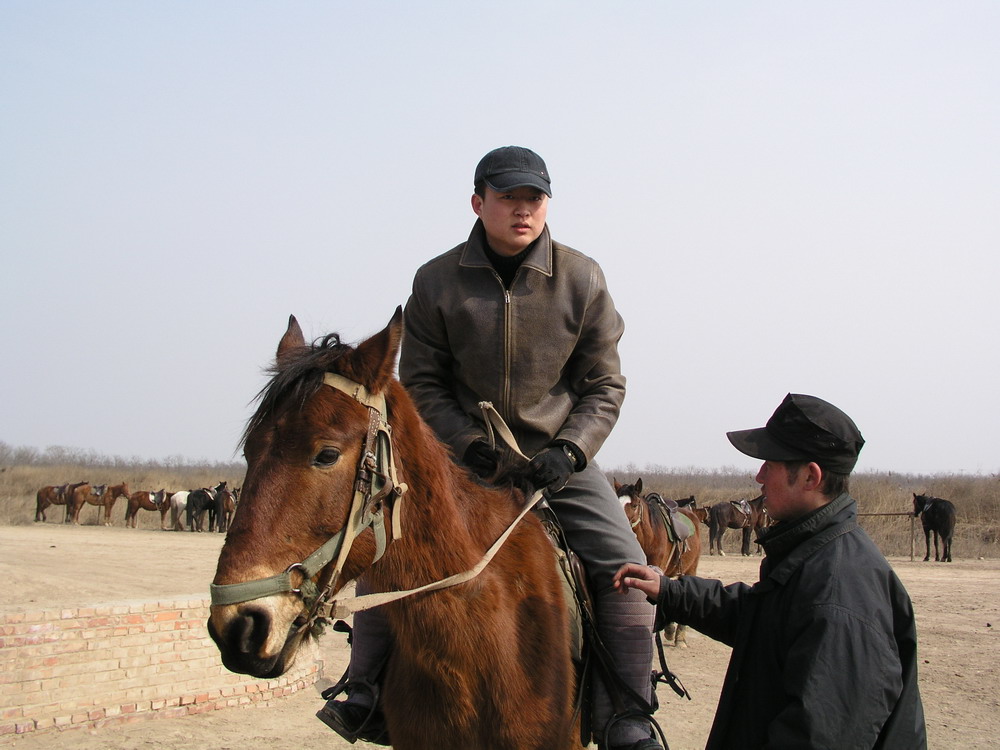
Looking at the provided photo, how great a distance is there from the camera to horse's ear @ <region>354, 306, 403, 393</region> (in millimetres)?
2850

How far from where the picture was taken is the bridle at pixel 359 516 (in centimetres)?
249

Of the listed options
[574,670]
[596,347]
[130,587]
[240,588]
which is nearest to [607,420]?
[596,347]

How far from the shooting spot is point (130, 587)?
46.7 feet

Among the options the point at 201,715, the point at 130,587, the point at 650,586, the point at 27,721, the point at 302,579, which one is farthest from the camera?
the point at 130,587

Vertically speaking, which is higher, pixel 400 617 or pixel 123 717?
pixel 400 617

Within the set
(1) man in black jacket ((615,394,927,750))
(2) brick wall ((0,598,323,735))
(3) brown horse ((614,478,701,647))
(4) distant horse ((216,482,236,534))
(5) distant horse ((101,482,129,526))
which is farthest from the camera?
(5) distant horse ((101,482,129,526))

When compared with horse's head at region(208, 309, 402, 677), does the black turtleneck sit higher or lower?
higher

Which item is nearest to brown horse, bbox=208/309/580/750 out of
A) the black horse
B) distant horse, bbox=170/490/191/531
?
the black horse

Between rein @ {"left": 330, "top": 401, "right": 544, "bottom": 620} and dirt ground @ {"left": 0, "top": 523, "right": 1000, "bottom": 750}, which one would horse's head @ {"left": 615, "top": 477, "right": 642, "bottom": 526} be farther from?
rein @ {"left": 330, "top": 401, "right": 544, "bottom": 620}

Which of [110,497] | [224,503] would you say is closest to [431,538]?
[224,503]

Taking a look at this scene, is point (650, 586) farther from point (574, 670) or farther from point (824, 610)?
point (824, 610)

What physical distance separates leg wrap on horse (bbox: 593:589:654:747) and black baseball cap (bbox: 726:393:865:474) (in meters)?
1.04

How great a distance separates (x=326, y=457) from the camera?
8.84ft

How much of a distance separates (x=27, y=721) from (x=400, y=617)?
203 inches
